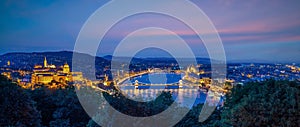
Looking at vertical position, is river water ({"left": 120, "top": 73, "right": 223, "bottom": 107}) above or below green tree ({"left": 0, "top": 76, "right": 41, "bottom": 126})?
below

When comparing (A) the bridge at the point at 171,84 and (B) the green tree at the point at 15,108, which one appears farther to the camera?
(A) the bridge at the point at 171,84

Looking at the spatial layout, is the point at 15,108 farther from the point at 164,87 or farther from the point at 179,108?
the point at 164,87

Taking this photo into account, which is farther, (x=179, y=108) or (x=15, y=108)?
(x=179, y=108)

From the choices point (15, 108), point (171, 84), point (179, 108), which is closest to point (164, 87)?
point (171, 84)

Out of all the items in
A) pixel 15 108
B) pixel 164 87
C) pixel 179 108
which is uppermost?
pixel 15 108

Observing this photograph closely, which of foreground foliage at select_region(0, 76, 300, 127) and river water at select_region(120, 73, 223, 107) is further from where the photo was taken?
river water at select_region(120, 73, 223, 107)

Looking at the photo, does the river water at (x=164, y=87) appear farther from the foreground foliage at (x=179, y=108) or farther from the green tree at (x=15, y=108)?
the green tree at (x=15, y=108)

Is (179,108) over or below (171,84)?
over

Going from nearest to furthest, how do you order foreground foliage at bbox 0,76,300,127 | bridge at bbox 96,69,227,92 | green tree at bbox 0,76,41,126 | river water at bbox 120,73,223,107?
foreground foliage at bbox 0,76,300,127, green tree at bbox 0,76,41,126, bridge at bbox 96,69,227,92, river water at bbox 120,73,223,107

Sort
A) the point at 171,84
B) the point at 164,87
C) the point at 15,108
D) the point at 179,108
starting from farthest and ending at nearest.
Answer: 1. the point at 171,84
2. the point at 164,87
3. the point at 179,108
4. the point at 15,108

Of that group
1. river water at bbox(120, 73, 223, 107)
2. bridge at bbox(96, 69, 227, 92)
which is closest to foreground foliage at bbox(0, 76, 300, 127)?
bridge at bbox(96, 69, 227, 92)

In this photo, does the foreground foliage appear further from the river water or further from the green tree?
the river water

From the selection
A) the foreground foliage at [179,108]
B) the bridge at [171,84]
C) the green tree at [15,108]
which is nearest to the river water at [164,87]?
the bridge at [171,84]

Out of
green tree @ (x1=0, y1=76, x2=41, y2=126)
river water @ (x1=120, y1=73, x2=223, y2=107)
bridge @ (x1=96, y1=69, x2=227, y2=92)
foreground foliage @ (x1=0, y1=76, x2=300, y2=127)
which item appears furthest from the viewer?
river water @ (x1=120, y1=73, x2=223, y2=107)
